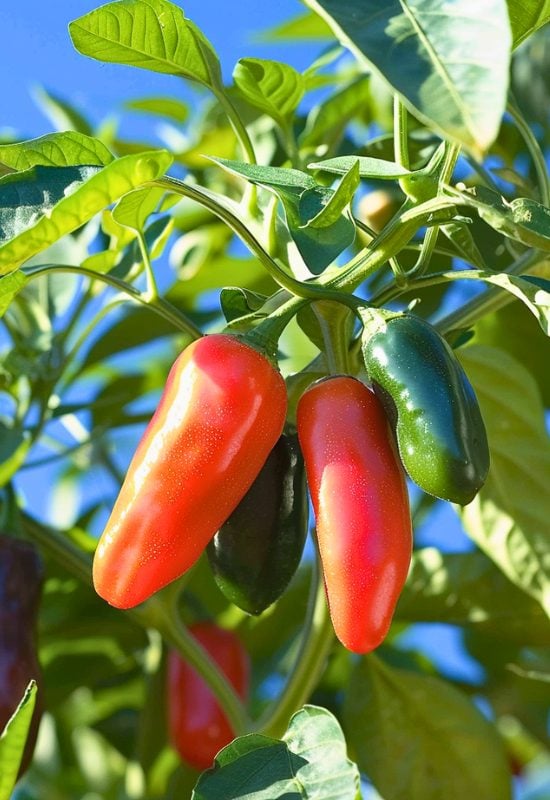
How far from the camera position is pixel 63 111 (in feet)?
6.18

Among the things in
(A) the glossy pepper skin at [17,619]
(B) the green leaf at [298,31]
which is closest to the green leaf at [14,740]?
(A) the glossy pepper skin at [17,619]

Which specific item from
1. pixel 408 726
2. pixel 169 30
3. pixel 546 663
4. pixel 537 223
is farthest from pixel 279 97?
pixel 546 663

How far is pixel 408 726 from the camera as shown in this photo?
1329 millimetres

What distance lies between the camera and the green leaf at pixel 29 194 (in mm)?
780

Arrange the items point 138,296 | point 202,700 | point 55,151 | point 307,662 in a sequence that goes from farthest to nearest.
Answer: point 202,700
point 307,662
point 138,296
point 55,151

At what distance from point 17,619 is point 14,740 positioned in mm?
434

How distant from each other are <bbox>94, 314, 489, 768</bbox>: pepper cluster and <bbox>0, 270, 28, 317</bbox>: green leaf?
13 centimetres

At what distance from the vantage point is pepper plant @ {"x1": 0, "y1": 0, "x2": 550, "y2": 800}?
79 centimetres

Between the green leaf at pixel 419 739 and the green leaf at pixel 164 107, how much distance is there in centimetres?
92

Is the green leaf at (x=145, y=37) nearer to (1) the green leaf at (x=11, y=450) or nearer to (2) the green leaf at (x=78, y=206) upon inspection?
(2) the green leaf at (x=78, y=206)

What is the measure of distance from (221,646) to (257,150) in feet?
2.19

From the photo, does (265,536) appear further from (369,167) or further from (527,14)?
(527,14)

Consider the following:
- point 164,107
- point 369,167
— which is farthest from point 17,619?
point 164,107

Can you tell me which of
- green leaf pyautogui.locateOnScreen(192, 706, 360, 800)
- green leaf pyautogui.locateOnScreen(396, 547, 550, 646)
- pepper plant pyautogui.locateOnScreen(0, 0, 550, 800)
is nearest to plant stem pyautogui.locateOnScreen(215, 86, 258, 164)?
pepper plant pyautogui.locateOnScreen(0, 0, 550, 800)
